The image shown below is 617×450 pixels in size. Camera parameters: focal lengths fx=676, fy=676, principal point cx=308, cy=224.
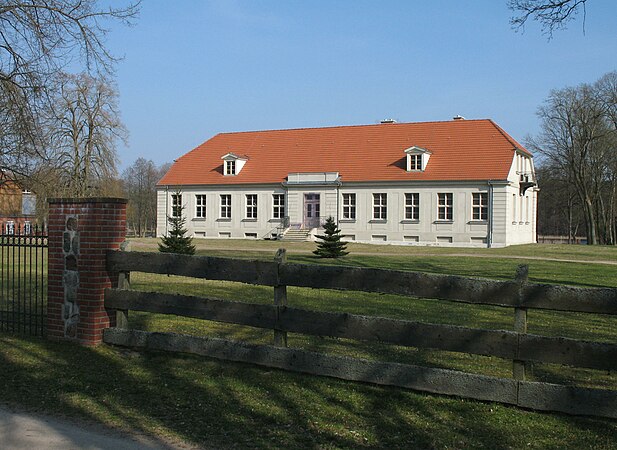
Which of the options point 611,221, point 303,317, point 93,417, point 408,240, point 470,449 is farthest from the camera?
point 611,221

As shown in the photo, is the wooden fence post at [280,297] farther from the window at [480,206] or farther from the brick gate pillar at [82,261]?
the window at [480,206]

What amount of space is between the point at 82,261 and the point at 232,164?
135 feet

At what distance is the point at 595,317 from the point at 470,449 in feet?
25.8

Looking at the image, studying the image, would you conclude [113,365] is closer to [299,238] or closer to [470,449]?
[470,449]

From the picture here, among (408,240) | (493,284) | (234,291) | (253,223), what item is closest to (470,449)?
(493,284)

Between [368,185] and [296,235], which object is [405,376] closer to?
[368,185]

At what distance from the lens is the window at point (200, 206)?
49312 mm

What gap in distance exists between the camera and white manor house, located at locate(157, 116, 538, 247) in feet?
137

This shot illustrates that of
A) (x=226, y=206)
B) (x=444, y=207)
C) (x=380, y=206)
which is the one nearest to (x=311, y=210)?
(x=380, y=206)

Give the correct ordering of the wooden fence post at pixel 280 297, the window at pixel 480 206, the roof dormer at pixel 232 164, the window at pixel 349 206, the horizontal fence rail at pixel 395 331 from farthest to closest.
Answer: the roof dormer at pixel 232 164 → the window at pixel 349 206 → the window at pixel 480 206 → the wooden fence post at pixel 280 297 → the horizontal fence rail at pixel 395 331

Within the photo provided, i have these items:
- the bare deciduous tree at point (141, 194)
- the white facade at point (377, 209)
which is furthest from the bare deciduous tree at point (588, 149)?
the bare deciduous tree at point (141, 194)

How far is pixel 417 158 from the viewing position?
143ft

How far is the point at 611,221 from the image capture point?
6084 centimetres

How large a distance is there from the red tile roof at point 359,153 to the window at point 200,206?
1108 mm
